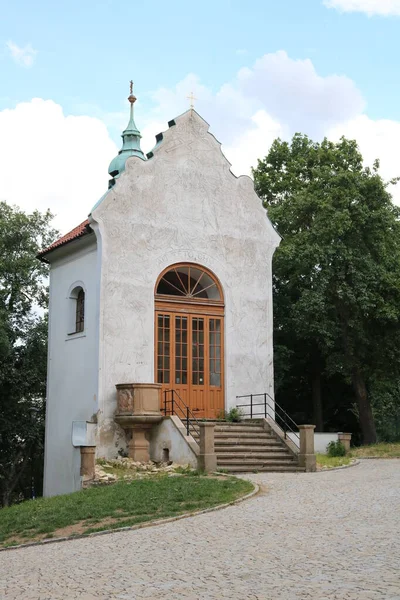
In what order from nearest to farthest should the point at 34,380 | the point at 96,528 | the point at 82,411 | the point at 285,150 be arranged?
the point at 96,528 → the point at 82,411 → the point at 34,380 → the point at 285,150

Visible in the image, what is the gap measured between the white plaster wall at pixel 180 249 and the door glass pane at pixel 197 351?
0.84 metres

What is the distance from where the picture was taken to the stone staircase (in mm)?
19703

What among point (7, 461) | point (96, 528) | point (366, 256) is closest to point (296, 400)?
point (366, 256)

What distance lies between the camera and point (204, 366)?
23.7 m

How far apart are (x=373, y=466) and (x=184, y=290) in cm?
758

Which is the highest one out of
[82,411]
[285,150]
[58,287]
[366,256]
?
[285,150]

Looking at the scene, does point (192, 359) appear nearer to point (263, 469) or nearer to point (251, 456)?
point (251, 456)

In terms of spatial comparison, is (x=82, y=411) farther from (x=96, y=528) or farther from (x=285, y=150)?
(x=285, y=150)

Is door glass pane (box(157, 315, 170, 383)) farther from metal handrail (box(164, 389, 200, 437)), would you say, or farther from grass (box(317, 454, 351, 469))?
grass (box(317, 454, 351, 469))

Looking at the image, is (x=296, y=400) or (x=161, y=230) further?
(x=296, y=400)

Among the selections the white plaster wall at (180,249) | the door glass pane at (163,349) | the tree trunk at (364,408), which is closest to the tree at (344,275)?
the tree trunk at (364,408)

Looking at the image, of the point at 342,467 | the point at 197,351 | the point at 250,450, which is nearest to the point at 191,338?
the point at 197,351

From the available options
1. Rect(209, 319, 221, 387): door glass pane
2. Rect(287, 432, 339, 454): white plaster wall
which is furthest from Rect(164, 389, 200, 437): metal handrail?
Rect(287, 432, 339, 454): white plaster wall

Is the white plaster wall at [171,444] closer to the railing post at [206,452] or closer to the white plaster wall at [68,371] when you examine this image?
the railing post at [206,452]
